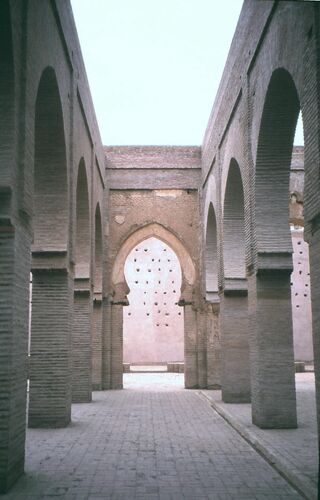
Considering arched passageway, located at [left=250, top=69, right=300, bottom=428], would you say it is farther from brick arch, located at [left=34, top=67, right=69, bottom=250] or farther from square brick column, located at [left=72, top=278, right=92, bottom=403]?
square brick column, located at [left=72, top=278, right=92, bottom=403]

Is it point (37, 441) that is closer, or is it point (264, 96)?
point (37, 441)

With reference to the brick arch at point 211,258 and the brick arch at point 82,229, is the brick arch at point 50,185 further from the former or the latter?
the brick arch at point 211,258

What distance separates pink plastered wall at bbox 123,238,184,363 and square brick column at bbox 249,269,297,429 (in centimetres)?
1801

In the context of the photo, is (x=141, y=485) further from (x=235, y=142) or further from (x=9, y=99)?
(x=235, y=142)

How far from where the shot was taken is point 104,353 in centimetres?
1666

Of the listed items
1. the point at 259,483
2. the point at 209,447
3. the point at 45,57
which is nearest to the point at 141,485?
the point at 259,483

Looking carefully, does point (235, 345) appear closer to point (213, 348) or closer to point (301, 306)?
point (213, 348)

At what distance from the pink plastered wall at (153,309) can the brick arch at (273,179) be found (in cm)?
1826

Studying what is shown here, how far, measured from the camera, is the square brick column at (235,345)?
1295cm

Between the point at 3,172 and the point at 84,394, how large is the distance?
810 centimetres

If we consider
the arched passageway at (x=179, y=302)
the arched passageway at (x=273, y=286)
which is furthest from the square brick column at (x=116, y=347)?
the arched passageway at (x=273, y=286)

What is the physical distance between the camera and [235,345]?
13.1 m

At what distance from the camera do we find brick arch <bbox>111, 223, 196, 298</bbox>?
17.1m

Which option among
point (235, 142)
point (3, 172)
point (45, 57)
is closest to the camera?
point (3, 172)
